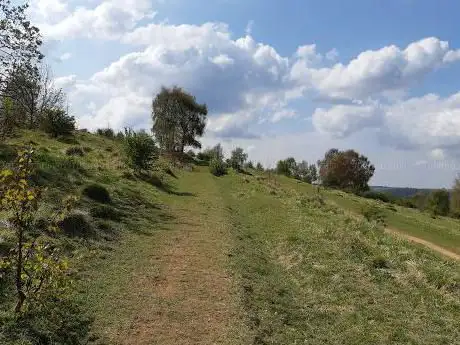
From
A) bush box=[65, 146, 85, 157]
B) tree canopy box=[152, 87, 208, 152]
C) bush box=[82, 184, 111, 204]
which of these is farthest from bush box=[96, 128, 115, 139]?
bush box=[82, 184, 111, 204]

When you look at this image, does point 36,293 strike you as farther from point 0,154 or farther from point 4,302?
point 0,154

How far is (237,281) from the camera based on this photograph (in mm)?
13695

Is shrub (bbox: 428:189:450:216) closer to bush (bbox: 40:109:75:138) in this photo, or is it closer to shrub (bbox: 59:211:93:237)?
bush (bbox: 40:109:75:138)

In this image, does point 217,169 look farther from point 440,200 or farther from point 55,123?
point 440,200

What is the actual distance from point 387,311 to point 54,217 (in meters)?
8.81

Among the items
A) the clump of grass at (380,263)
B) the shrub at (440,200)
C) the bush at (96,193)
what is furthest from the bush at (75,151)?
the shrub at (440,200)

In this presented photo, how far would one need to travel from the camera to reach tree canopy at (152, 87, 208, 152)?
77.9m

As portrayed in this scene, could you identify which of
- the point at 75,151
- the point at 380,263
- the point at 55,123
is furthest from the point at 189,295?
the point at 55,123

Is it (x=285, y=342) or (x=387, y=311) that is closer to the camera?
(x=285, y=342)

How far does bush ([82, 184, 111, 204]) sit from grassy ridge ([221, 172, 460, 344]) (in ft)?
21.7

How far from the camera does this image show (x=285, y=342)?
10047 mm

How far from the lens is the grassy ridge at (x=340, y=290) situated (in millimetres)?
10844

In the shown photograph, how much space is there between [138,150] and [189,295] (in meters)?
26.6

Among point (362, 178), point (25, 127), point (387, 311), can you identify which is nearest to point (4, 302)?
point (387, 311)
